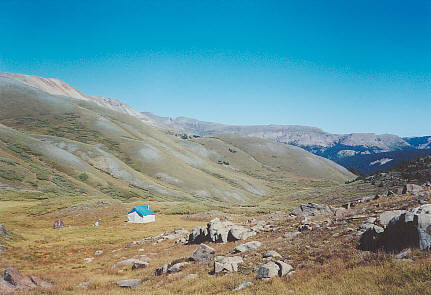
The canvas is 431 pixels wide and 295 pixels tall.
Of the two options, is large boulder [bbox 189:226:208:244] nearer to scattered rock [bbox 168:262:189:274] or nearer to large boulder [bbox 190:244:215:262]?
large boulder [bbox 190:244:215:262]

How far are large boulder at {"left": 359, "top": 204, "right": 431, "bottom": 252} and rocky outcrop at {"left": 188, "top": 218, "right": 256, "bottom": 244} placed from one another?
51.8 feet

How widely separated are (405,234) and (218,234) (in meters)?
20.3

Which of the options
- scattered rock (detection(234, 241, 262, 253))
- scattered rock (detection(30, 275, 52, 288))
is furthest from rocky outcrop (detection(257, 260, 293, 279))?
scattered rock (detection(30, 275, 52, 288))

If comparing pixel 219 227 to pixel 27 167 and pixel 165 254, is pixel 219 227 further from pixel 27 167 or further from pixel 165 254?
pixel 27 167

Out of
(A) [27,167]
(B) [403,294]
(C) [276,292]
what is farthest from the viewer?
(A) [27,167]

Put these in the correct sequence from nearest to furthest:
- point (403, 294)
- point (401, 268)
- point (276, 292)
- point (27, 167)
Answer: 1. point (403, 294)
2. point (401, 268)
3. point (276, 292)
4. point (27, 167)

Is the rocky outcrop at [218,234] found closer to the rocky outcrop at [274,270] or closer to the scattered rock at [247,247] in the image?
the scattered rock at [247,247]

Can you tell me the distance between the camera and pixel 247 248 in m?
21.8

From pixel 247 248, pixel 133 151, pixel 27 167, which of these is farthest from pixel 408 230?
pixel 133 151

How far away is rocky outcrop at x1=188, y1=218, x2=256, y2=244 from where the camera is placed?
29.2 meters

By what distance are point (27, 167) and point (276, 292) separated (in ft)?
414

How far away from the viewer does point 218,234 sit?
30078mm

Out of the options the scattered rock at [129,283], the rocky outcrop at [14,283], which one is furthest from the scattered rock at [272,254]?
the rocky outcrop at [14,283]

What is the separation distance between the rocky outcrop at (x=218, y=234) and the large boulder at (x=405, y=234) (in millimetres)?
15792
